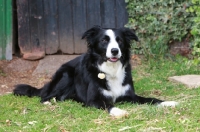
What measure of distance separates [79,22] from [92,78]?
3133 millimetres

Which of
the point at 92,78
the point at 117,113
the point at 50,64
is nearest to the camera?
the point at 117,113

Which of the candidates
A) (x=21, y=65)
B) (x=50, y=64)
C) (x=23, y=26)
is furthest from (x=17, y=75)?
(x=23, y=26)

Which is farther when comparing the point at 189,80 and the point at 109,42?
the point at 189,80

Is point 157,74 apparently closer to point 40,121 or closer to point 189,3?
point 189,3

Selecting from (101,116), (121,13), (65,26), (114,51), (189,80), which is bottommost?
(101,116)

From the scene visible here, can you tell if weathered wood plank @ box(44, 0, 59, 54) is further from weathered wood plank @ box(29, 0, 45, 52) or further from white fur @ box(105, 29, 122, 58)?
white fur @ box(105, 29, 122, 58)

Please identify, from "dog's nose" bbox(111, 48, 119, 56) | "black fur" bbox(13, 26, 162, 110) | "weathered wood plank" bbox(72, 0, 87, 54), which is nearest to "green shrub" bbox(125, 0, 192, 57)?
"weathered wood plank" bbox(72, 0, 87, 54)

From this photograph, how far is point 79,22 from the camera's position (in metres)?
8.34

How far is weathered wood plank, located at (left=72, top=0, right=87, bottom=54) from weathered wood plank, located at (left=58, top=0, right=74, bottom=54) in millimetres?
75

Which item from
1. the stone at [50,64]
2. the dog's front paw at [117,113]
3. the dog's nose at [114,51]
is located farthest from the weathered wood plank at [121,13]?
the dog's front paw at [117,113]

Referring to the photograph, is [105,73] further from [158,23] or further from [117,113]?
[158,23]

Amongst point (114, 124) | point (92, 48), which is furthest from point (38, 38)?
point (114, 124)

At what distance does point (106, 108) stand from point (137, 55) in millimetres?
3363

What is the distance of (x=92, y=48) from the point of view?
5453 mm
